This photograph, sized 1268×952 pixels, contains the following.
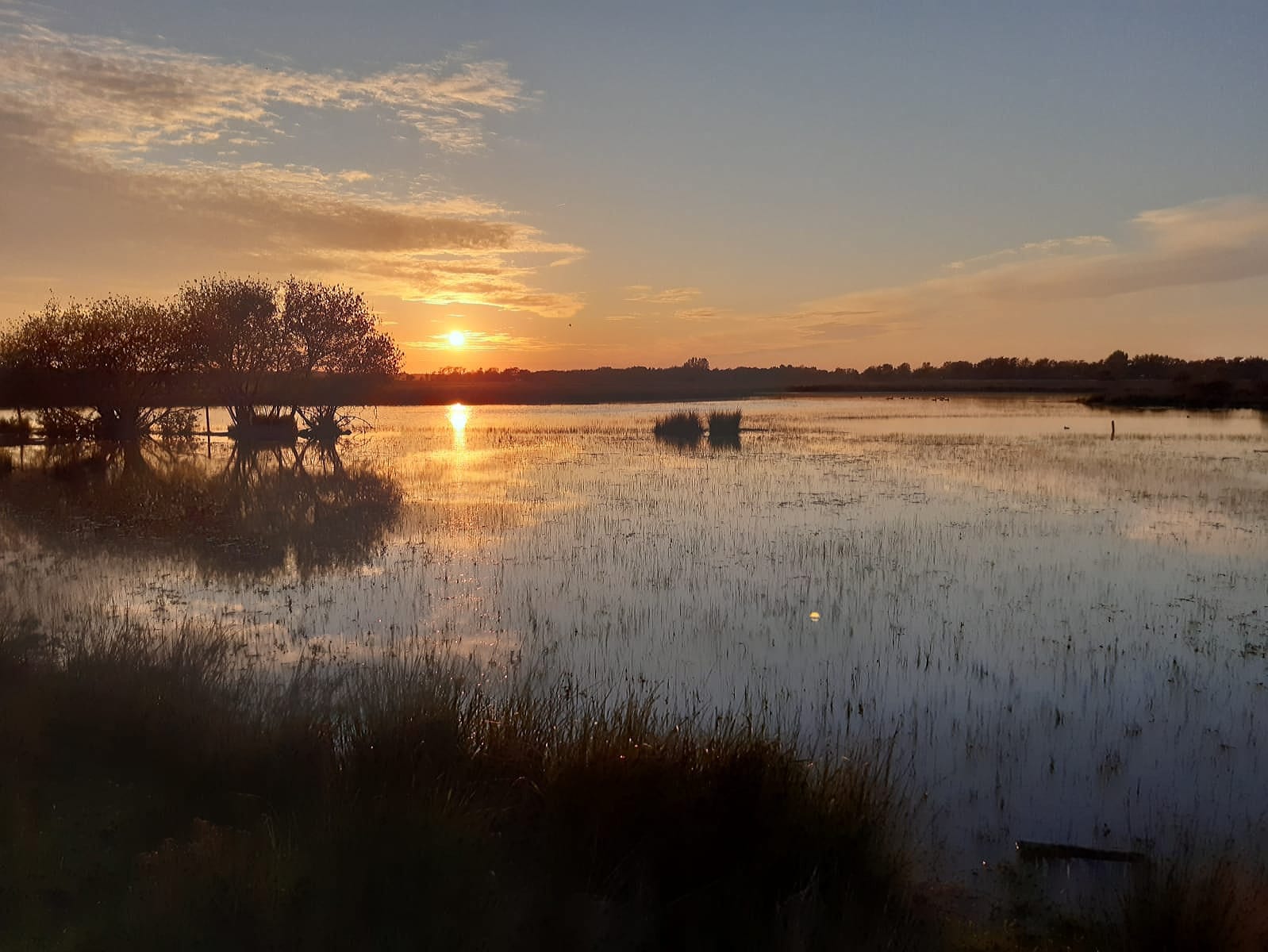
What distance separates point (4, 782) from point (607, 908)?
4.61 meters

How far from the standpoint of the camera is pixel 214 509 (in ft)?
82.4

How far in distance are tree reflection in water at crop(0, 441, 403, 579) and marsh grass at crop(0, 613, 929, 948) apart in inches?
382

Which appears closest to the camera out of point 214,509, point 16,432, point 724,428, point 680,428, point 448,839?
point 448,839

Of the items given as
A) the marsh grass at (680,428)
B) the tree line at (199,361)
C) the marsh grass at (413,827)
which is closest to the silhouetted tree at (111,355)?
the tree line at (199,361)

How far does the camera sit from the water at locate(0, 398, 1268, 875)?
8.70m

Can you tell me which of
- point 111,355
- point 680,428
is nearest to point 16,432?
point 111,355

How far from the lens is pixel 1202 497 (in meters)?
25.8

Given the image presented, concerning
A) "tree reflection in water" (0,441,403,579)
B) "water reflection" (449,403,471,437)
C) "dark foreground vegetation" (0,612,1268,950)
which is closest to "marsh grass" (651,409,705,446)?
"water reflection" (449,403,471,437)

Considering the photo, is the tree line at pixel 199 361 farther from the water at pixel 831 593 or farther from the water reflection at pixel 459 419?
the water at pixel 831 593

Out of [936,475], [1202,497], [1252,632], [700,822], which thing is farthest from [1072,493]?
[700,822]

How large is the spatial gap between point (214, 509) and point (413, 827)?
21980 millimetres

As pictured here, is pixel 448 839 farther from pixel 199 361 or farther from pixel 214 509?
pixel 199 361

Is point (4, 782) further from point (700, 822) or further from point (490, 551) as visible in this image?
point (490, 551)

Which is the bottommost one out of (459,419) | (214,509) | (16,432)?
(214,509)
